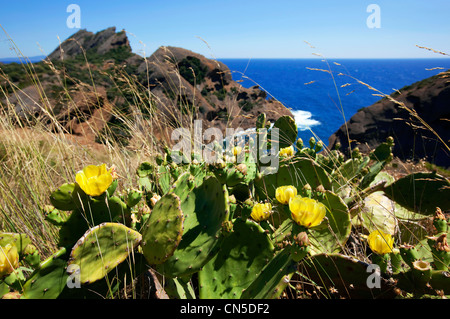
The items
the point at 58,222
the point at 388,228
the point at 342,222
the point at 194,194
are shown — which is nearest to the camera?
the point at 58,222

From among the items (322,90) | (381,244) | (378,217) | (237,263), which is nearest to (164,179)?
(237,263)

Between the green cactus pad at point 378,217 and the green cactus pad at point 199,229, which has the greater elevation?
the green cactus pad at point 199,229

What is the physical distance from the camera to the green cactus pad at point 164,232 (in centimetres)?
89

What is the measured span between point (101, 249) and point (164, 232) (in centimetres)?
19

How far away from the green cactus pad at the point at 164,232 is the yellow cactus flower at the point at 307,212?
13.3 inches

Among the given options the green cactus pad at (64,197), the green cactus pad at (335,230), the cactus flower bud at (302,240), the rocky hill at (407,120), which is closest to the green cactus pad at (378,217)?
the green cactus pad at (335,230)

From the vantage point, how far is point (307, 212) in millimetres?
817

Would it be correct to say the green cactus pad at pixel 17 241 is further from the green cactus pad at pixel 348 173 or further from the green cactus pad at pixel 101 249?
the green cactus pad at pixel 348 173

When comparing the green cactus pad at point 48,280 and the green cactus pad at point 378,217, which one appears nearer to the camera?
the green cactus pad at point 48,280
